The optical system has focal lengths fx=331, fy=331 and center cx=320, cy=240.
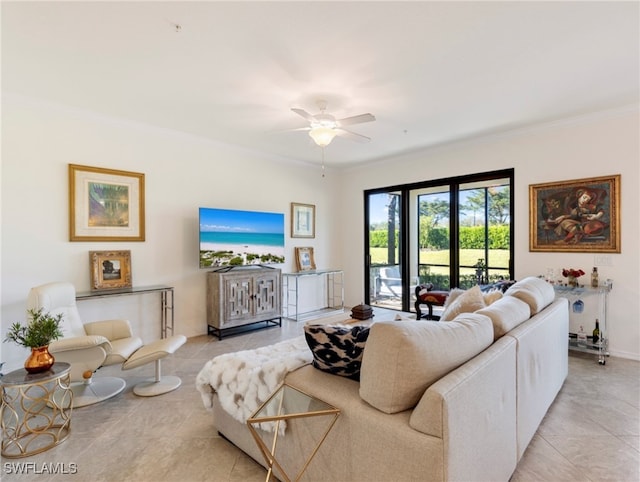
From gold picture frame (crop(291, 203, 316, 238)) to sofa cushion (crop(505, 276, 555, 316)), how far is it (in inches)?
147

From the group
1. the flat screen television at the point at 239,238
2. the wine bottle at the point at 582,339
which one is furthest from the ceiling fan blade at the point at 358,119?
the wine bottle at the point at 582,339

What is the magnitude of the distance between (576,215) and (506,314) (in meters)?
2.79

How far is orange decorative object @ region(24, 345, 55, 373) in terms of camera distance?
209cm

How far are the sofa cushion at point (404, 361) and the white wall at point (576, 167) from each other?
3434mm

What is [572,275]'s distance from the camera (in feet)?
12.3

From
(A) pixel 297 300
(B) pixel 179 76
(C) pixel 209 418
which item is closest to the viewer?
(C) pixel 209 418

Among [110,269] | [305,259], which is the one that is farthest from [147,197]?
[305,259]

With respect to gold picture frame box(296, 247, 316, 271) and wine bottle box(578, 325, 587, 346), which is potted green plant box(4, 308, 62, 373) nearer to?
gold picture frame box(296, 247, 316, 271)

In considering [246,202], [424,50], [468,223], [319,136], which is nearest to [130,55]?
[319,136]

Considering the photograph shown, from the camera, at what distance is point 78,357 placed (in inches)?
100.0

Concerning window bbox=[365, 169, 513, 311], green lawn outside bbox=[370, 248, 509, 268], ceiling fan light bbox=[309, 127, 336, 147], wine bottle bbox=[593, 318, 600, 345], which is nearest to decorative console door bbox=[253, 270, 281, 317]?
window bbox=[365, 169, 513, 311]

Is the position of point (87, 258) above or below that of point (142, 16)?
below

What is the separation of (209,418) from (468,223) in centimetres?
423

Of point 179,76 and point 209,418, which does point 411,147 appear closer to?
point 179,76
